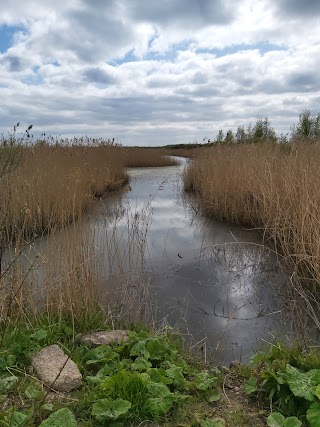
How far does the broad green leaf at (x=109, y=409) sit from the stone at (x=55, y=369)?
281 mm

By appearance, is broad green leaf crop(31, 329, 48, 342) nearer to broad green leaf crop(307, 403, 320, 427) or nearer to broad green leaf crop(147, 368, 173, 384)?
broad green leaf crop(147, 368, 173, 384)

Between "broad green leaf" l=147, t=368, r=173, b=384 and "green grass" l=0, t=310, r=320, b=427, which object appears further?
"broad green leaf" l=147, t=368, r=173, b=384

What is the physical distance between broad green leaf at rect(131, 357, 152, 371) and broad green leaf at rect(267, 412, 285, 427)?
A: 2.11 ft

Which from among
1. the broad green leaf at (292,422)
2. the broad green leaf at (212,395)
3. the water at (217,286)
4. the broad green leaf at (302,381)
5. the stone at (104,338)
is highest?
the broad green leaf at (302,381)

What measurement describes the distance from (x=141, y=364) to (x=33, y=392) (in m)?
0.54

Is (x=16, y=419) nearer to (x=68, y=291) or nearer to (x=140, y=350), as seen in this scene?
(x=140, y=350)

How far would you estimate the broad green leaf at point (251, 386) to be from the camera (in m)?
1.86

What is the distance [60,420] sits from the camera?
1515mm

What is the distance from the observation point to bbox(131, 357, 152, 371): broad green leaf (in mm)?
1965

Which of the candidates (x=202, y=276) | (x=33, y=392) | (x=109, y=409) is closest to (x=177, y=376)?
(x=109, y=409)

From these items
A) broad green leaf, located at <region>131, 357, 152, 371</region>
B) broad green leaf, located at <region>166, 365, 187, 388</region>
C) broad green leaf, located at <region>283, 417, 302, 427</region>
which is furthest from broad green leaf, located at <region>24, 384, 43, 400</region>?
broad green leaf, located at <region>283, 417, 302, 427</region>

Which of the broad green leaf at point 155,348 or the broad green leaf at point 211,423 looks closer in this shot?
the broad green leaf at point 211,423

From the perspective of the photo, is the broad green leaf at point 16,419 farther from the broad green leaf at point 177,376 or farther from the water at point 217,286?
the water at point 217,286

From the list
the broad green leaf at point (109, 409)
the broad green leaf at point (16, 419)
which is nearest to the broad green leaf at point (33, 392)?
the broad green leaf at point (16, 419)
